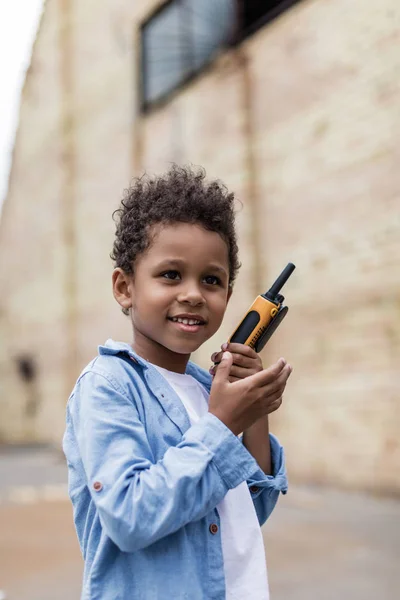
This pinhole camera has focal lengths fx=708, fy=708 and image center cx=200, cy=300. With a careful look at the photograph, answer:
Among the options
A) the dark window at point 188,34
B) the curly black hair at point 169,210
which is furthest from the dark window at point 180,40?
the curly black hair at point 169,210

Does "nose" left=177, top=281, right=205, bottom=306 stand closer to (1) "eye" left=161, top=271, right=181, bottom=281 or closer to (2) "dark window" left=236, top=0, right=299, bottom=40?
(1) "eye" left=161, top=271, right=181, bottom=281

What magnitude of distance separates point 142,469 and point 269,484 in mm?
375

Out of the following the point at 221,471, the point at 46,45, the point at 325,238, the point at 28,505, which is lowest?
the point at 28,505

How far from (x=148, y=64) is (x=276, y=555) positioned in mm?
8458

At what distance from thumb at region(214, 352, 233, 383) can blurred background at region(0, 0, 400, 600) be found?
2797 mm

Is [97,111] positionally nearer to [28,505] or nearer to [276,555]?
[28,505]

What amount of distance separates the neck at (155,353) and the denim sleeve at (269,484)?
28cm

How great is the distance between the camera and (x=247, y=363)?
132cm

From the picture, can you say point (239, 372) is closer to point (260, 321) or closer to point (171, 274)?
point (260, 321)

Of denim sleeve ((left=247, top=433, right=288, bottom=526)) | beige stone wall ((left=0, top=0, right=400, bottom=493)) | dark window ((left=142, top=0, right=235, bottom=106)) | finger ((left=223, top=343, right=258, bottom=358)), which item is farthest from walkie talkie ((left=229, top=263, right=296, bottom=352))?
dark window ((left=142, top=0, right=235, bottom=106))

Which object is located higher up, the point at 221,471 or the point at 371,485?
the point at 221,471

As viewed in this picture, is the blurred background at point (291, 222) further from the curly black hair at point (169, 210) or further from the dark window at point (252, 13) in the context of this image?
the curly black hair at point (169, 210)

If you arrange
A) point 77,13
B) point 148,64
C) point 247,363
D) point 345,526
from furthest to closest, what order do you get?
point 77,13, point 148,64, point 345,526, point 247,363

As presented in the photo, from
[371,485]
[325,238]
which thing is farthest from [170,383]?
[325,238]
